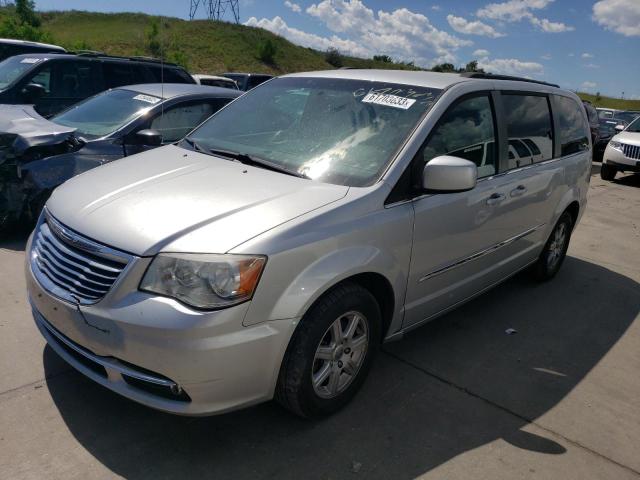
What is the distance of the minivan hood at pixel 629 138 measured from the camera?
12.3 meters

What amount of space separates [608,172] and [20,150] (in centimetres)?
1281

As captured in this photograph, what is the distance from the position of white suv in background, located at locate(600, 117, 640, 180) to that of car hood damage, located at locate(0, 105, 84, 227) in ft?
38.5

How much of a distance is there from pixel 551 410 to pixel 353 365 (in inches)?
50.2

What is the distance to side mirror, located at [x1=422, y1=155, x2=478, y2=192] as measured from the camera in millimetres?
2965

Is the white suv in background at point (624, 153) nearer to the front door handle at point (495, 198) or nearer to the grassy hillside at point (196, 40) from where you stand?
the front door handle at point (495, 198)

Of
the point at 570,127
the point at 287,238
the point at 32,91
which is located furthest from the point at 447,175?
the point at 32,91

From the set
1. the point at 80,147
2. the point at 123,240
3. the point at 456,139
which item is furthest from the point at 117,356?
the point at 80,147

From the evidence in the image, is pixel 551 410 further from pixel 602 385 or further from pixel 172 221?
pixel 172 221

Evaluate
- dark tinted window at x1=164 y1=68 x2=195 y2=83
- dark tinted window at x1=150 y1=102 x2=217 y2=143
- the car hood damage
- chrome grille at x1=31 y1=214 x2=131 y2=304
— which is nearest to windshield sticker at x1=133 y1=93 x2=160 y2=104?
dark tinted window at x1=150 y1=102 x2=217 y2=143

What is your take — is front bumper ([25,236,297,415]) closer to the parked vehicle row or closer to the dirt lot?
the dirt lot

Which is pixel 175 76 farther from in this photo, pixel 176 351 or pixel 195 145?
pixel 176 351

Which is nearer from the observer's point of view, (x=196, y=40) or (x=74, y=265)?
(x=74, y=265)

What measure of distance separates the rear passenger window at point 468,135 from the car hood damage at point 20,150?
11.6 ft

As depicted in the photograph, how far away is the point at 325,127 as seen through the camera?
133 inches
